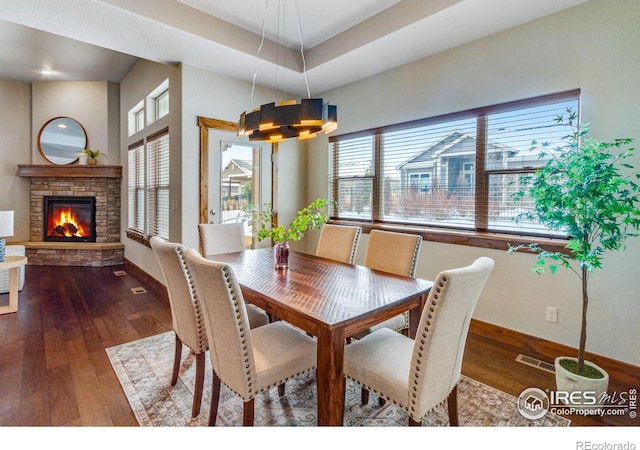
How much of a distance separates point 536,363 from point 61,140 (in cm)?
777

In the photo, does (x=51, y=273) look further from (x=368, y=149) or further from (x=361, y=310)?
(x=361, y=310)

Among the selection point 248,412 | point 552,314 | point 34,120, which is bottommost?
point 248,412

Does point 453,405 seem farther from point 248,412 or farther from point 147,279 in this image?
point 147,279

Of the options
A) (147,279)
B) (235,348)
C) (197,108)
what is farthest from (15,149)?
(235,348)

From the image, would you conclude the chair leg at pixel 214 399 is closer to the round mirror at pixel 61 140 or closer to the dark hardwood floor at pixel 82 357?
the dark hardwood floor at pixel 82 357

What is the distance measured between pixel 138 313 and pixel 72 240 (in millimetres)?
3742

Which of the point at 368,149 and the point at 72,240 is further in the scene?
the point at 72,240

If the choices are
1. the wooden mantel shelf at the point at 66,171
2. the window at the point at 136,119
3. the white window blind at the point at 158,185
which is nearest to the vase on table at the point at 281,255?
the white window blind at the point at 158,185

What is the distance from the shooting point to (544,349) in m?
2.74

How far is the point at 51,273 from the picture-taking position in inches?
210

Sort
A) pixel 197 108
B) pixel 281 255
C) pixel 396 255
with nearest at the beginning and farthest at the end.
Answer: pixel 281 255, pixel 396 255, pixel 197 108

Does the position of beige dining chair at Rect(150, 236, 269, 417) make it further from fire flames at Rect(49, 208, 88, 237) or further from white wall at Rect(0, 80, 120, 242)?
fire flames at Rect(49, 208, 88, 237)
